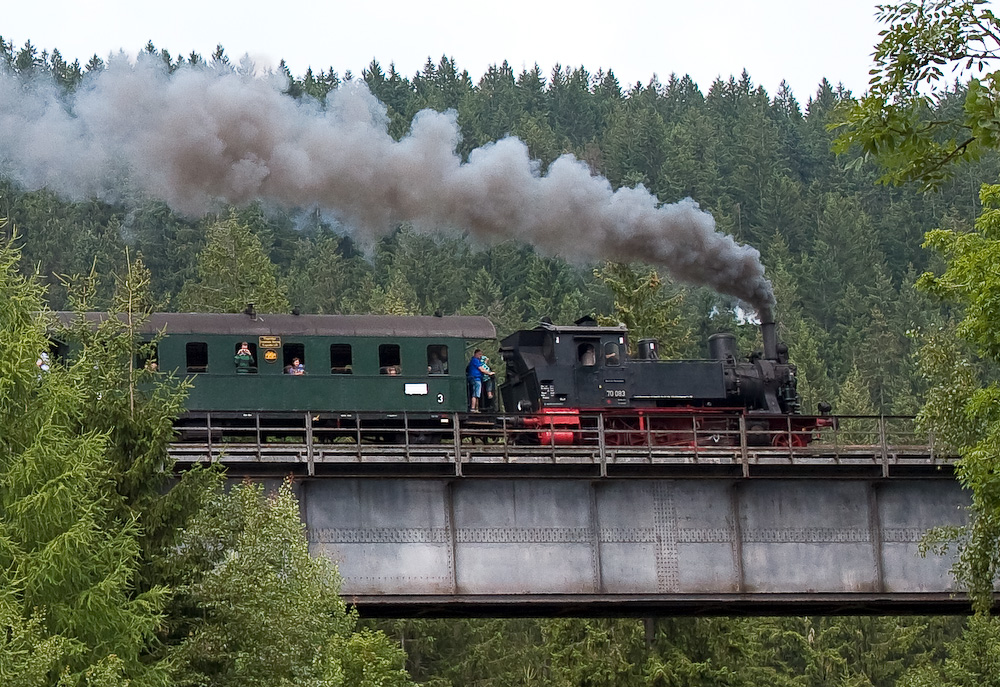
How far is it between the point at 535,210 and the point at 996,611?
15.6 m

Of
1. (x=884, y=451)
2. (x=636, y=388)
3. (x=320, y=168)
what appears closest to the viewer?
(x=884, y=451)

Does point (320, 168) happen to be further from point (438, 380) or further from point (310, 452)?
point (310, 452)

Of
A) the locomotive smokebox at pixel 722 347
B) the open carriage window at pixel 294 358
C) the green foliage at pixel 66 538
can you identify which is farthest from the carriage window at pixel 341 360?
the green foliage at pixel 66 538

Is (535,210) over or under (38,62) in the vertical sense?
under

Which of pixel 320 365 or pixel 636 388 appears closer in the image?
pixel 320 365

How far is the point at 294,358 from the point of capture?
1320 inches

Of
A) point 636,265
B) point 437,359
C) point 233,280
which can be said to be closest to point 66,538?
point 437,359

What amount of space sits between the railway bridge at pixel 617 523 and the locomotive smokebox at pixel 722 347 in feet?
22.5

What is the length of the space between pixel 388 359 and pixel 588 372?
4.80 m

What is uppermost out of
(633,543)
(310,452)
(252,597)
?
(310,452)

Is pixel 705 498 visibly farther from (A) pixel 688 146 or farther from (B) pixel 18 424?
(A) pixel 688 146

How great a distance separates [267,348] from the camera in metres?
33.2

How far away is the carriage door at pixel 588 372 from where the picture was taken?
1374 inches

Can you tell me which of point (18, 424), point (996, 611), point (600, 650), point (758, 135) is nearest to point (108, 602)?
point (18, 424)
